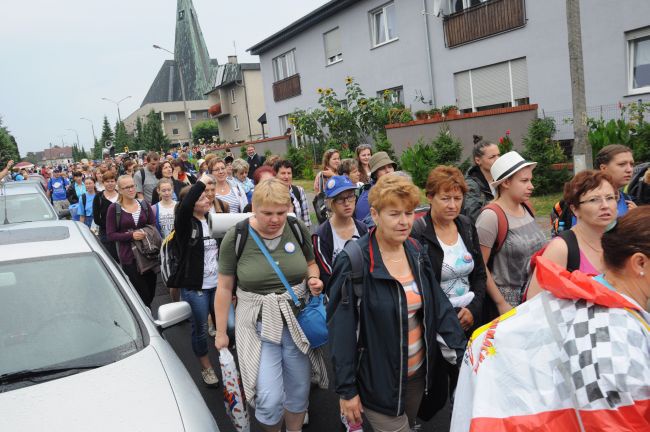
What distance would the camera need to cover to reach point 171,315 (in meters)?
3.41

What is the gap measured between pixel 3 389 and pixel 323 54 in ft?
74.6

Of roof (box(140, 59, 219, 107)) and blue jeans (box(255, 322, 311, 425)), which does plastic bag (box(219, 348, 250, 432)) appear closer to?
blue jeans (box(255, 322, 311, 425))

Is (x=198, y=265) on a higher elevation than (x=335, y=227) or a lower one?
lower

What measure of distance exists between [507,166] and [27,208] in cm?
702

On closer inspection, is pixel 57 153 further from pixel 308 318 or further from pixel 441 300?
A: pixel 441 300

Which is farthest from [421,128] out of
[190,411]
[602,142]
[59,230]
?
[190,411]

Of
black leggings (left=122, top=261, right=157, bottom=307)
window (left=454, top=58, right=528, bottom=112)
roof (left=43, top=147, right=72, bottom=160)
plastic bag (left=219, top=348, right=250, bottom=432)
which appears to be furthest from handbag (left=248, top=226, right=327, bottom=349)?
roof (left=43, top=147, right=72, bottom=160)

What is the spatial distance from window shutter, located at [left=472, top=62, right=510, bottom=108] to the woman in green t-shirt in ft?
45.0

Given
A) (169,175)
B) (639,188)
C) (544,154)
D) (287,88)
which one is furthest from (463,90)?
(639,188)

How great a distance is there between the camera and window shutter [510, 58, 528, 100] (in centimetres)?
1497

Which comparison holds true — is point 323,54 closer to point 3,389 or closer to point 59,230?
point 59,230

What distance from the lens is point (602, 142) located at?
33.5ft

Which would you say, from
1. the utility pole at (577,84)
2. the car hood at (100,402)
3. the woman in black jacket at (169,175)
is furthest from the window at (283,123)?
the car hood at (100,402)

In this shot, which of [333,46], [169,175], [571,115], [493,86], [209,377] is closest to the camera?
[209,377]
